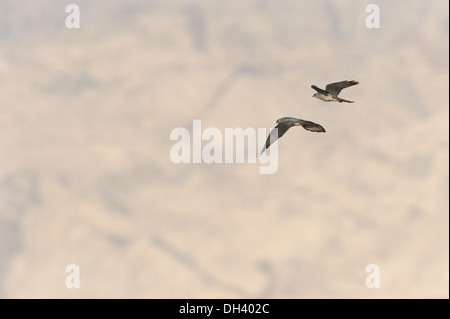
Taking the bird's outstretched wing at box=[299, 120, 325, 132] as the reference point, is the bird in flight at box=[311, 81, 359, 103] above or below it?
above

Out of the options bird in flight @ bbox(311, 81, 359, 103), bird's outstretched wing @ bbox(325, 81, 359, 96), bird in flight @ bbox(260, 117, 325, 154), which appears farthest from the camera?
bird's outstretched wing @ bbox(325, 81, 359, 96)

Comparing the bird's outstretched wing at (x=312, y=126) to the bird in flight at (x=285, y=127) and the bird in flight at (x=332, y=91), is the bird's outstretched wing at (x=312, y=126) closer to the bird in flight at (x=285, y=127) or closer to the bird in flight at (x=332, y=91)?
the bird in flight at (x=285, y=127)

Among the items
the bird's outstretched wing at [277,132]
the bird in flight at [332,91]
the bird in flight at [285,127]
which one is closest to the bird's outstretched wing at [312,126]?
the bird in flight at [285,127]

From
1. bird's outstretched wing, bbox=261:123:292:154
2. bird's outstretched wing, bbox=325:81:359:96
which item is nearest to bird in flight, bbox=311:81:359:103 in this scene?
bird's outstretched wing, bbox=325:81:359:96

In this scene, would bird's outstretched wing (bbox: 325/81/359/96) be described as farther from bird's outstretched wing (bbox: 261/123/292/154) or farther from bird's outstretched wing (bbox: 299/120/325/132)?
bird's outstretched wing (bbox: 261/123/292/154)

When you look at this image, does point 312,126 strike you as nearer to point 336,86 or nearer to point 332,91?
point 332,91

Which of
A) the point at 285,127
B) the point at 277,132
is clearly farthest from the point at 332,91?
the point at 277,132
